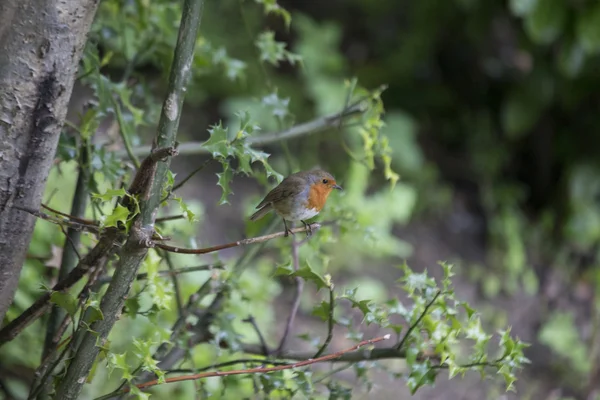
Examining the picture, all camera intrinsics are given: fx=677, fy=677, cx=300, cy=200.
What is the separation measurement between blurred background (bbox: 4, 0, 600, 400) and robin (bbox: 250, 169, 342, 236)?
6.29 feet

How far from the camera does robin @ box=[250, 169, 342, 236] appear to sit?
1.20 metres

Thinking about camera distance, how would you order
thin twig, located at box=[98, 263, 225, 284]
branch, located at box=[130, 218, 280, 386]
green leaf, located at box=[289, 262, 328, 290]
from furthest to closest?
branch, located at box=[130, 218, 280, 386] < thin twig, located at box=[98, 263, 225, 284] < green leaf, located at box=[289, 262, 328, 290]

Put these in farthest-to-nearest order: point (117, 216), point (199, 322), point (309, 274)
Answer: point (199, 322), point (309, 274), point (117, 216)

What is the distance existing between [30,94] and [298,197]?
47cm

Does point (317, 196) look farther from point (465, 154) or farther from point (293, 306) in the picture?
point (465, 154)

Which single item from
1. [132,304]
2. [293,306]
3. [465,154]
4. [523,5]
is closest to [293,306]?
[293,306]

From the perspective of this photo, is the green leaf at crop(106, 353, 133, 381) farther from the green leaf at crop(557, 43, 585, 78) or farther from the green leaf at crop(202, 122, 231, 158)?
the green leaf at crop(557, 43, 585, 78)

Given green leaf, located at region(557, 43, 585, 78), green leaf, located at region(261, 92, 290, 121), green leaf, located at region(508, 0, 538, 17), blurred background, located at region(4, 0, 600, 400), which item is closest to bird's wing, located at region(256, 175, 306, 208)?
green leaf, located at region(261, 92, 290, 121)

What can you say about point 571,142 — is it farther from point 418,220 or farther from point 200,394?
point 200,394

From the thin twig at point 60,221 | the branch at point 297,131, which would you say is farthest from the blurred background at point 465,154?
the thin twig at point 60,221

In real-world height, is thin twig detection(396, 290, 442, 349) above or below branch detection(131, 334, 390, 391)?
above

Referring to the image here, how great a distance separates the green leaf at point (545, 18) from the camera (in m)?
3.32

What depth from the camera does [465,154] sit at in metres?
4.79

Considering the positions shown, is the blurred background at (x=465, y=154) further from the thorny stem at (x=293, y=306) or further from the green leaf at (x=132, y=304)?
the green leaf at (x=132, y=304)
